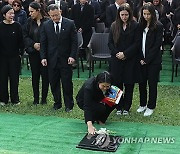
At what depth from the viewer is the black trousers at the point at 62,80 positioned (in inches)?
291

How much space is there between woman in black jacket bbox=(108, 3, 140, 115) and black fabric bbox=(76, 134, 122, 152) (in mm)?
1358

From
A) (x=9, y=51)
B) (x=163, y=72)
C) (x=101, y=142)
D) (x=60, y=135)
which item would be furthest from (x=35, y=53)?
(x=163, y=72)

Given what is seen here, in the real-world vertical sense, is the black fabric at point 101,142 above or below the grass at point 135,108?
above

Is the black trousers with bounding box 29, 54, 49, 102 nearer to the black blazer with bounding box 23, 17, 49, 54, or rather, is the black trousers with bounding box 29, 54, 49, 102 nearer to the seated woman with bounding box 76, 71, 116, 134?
Result: the black blazer with bounding box 23, 17, 49, 54

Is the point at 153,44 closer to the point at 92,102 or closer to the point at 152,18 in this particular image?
the point at 152,18

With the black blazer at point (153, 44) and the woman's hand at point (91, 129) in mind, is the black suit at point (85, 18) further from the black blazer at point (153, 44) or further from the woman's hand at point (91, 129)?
the woman's hand at point (91, 129)

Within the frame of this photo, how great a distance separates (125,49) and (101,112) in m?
1.14

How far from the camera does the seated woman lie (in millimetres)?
6043

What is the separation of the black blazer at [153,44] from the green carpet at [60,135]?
3.41 feet

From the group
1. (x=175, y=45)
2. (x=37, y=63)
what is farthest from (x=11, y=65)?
(x=175, y=45)

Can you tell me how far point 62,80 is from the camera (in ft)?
24.5

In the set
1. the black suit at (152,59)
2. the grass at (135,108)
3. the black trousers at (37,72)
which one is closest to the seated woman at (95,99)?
the grass at (135,108)

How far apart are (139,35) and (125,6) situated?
0.52m

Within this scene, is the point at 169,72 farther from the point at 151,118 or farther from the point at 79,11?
the point at 151,118
